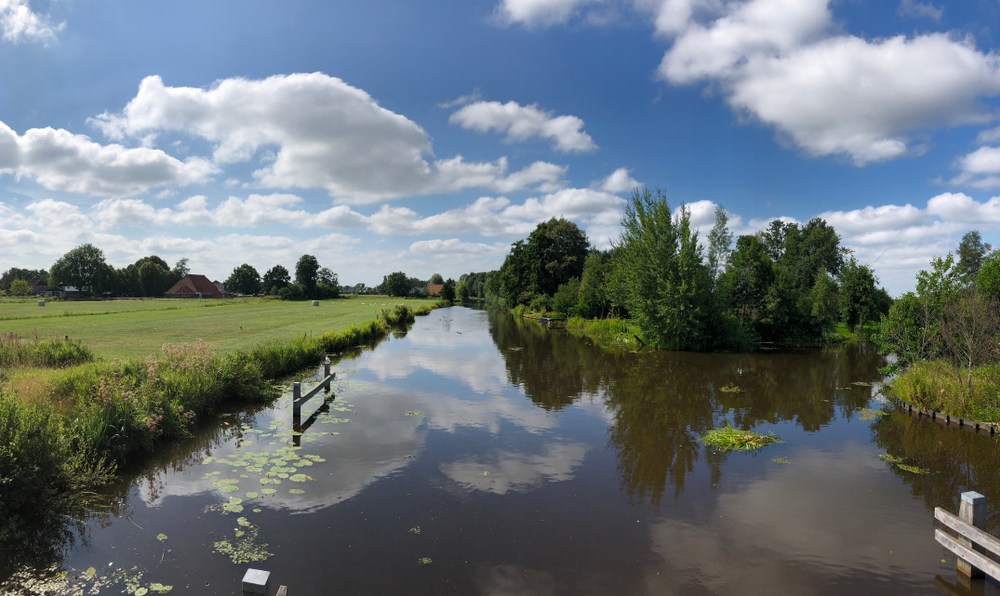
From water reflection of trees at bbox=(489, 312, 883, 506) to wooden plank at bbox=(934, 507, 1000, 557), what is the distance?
325cm

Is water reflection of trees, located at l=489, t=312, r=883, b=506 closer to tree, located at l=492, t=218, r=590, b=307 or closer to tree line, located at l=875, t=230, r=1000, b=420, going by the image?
tree line, located at l=875, t=230, r=1000, b=420

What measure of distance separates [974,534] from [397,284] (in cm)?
11639

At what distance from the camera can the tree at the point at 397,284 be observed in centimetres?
11600

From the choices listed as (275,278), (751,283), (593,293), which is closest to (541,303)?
(593,293)

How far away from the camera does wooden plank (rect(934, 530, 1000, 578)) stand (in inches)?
179

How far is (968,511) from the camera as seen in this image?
190 inches

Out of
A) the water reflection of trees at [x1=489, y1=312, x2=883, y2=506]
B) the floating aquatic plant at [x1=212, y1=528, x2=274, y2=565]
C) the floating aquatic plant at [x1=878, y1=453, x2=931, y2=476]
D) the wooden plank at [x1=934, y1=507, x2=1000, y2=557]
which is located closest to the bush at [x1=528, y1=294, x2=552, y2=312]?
the water reflection of trees at [x1=489, y1=312, x2=883, y2=506]

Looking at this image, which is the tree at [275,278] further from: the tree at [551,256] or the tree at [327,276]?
the tree at [551,256]

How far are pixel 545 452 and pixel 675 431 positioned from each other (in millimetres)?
3637

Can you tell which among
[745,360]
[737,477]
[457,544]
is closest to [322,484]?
[457,544]

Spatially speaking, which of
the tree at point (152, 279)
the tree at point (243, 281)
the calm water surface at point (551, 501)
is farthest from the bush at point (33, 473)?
the tree at point (243, 281)

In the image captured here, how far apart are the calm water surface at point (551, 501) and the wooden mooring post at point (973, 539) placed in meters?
0.46

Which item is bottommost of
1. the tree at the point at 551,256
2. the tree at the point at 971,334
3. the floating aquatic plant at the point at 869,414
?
the floating aquatic plant at the point at 869,414

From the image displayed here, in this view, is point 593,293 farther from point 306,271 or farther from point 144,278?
point 144,278
